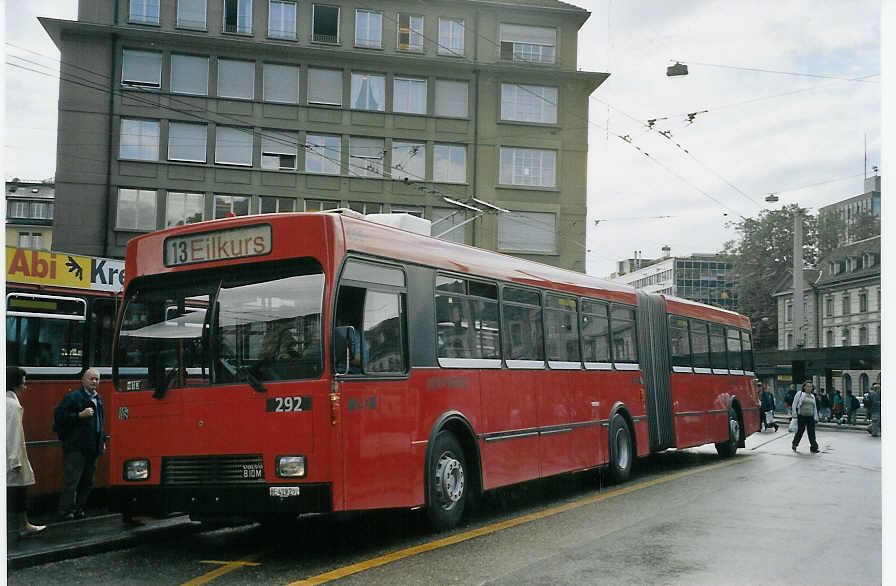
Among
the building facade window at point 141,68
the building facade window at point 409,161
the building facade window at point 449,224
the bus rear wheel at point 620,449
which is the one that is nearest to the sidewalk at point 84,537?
the bus rear wheel at point 620,449

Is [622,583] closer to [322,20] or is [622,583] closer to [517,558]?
[517,558]

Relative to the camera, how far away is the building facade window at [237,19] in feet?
79.7

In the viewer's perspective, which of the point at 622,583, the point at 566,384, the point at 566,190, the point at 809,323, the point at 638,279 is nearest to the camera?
the point at 622,583

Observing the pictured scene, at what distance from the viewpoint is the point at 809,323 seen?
1897 centimetres

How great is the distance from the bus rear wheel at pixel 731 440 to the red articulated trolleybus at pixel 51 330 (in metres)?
12.7

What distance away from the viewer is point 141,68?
26.7 metres

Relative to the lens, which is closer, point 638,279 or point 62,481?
point 62,481

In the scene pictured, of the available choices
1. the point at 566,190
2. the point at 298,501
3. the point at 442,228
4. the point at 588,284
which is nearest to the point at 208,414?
the point at 298,501

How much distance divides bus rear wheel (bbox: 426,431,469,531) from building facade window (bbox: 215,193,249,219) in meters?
25.7

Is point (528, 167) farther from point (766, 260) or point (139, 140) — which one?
point (139, 140)

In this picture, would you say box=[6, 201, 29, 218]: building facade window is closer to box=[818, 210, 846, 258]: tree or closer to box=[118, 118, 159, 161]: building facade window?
box=[818, 210, 846, 258]: tree

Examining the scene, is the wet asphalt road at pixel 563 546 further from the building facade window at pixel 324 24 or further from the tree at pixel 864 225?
the building facade window at pixel 324 24

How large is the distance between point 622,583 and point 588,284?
7.67 meters

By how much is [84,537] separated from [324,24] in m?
18.0
